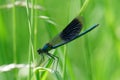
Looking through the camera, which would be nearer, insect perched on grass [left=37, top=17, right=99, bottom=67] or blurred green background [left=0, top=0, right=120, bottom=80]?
insect perched on grass [left=37, top=17, right=99, bottom=67]

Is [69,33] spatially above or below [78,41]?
above

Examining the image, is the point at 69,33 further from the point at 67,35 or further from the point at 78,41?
the point at 78,41

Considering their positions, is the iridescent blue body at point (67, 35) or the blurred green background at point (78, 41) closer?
the iridescent blue body at point (67, 35)

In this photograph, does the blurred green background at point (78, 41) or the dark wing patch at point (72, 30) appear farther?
the blurred green background at point (78, 41)

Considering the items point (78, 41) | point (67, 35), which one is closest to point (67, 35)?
point (67, 35)

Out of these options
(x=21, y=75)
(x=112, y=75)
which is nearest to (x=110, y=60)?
(x=112, y=75)

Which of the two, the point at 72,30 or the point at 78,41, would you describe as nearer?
the point at 72,30

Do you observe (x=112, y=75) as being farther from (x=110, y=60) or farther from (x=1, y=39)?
(x=1, y=39)
